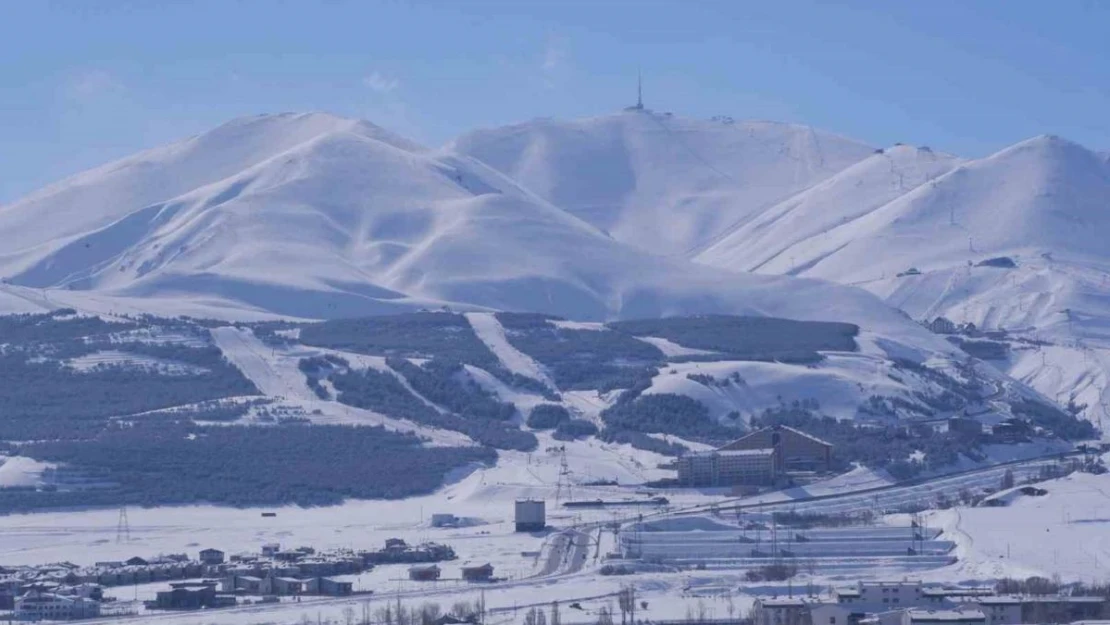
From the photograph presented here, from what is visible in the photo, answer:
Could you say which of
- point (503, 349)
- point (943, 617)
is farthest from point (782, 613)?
point (503, 349)

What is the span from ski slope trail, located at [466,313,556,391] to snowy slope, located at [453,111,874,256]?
5451 cm

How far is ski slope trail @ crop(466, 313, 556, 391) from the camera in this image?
89875 mm

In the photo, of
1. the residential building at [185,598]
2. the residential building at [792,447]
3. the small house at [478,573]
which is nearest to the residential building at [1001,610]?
the small house at [478,573]

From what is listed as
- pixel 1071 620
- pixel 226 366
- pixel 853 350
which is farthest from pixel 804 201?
pixel 1071 620

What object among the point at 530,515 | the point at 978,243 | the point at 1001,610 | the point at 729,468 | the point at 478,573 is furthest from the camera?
→ the point at 978,243

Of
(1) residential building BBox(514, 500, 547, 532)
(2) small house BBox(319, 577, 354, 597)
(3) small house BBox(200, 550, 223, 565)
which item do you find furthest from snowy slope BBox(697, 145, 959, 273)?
(2) small house BBox(319, 577, 354, 597)

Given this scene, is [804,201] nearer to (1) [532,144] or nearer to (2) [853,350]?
(1) [532,144]

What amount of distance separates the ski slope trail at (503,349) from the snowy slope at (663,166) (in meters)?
54.5

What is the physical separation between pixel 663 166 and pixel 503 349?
2982 inches

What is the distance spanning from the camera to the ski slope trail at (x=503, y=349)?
295 feet

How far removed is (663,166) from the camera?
169m

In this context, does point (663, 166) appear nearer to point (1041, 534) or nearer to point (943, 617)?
point (1041, 534)

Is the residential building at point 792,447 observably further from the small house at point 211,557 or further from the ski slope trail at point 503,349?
the small house at point 211,557

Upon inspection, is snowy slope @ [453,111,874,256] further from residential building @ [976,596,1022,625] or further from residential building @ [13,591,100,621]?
residential building @ [976,596,1022,625]
